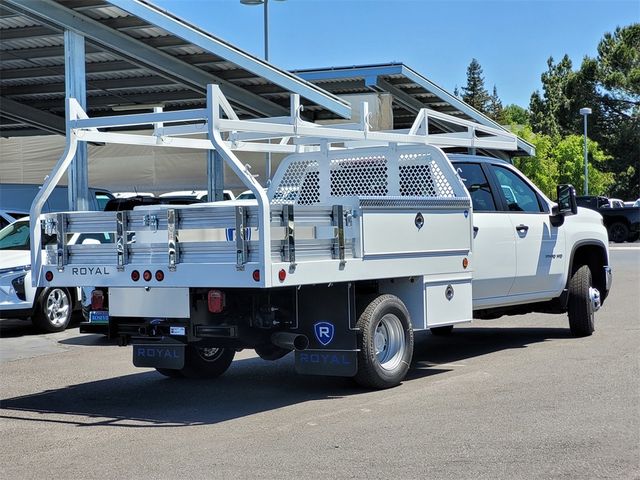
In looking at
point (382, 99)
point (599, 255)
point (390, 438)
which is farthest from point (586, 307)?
point (382, 99)

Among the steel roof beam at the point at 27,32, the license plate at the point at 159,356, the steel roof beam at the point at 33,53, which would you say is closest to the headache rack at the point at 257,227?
the license plate at the point at 159,356

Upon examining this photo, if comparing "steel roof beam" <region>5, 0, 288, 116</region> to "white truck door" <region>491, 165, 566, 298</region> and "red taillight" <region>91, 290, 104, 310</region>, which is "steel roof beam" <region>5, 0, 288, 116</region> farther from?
"white truck door" <region>491, 165, 566, 298</region>

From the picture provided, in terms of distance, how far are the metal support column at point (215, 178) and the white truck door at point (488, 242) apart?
36.5 ft

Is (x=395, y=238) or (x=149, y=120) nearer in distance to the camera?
(x=149, y=120)

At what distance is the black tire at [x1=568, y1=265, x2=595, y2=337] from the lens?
11523 mm

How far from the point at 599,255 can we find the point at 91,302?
262 inches

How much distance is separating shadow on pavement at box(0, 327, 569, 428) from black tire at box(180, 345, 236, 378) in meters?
0.10

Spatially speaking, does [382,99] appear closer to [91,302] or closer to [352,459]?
[91,302]

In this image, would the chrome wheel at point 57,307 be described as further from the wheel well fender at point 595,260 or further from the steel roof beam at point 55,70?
the steel roof beam at point 55,70

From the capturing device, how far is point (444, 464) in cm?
587

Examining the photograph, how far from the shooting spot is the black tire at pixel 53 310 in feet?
45.1

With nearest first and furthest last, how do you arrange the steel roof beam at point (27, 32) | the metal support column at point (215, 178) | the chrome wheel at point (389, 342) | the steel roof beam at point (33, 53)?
the chrome wheel at point (389, 342) < the steel roof beam at point (27, 32) < the steel roof beam at point (33, 53) < the metal support column at point (215, 178)

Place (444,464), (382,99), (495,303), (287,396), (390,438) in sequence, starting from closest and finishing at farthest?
1. (444,464)
2. (390,438)
3. (287,396)
4. (495,303)
5. (382,99)

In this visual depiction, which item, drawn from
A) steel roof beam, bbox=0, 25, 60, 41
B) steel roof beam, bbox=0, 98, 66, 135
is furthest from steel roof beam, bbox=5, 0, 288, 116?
steel roof beam, bbox=0, 98, 66, 135
